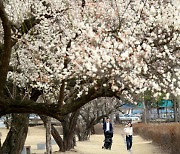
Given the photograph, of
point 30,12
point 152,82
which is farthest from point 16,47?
point 152,82

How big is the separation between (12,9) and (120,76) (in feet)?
10.1

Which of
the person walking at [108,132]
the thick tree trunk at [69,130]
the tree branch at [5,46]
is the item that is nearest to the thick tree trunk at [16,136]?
the tree branch at [5,46]

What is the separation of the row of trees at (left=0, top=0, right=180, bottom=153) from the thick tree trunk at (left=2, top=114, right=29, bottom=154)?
1.04m

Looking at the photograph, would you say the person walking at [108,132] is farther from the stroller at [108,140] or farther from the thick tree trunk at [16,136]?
the thick tree trunk at [16,136]

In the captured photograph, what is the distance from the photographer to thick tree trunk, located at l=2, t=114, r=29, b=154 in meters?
11.5

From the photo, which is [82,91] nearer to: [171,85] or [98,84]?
[98,84]

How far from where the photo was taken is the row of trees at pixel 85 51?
7.74 meters

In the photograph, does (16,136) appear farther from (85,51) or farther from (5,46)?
(5,46)

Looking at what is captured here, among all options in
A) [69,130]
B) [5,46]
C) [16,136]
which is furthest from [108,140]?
[5,46]

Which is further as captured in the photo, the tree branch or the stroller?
the stroller

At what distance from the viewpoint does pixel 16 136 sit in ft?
38.4

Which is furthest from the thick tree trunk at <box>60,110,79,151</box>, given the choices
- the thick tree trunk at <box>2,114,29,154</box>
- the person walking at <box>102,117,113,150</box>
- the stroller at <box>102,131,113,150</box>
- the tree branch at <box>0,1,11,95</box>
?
the tree branch at <box>0,1,11,95</box>

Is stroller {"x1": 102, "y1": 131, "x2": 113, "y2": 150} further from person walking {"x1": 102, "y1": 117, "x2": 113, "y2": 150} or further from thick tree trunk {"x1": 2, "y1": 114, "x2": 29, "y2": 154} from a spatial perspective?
thick tree trunk {"x1": 2, "y1": 114, "x2": 29, "y2": 154}

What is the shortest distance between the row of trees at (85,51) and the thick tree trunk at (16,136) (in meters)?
1.04
